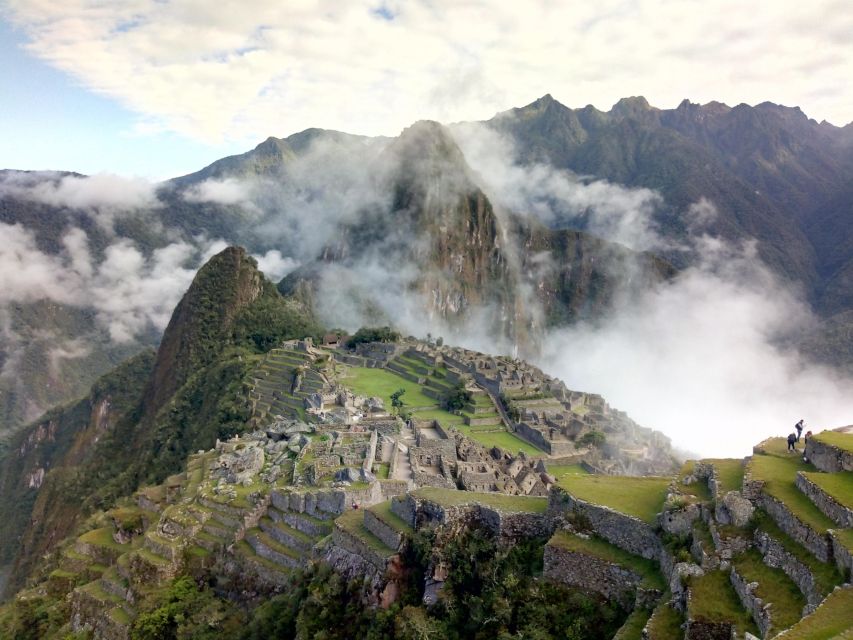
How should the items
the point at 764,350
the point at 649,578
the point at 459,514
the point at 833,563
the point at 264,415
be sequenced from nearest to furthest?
the point at 833,563
the point at 649,578
the point at 459,514
the point at 264,415
the point at 764,350

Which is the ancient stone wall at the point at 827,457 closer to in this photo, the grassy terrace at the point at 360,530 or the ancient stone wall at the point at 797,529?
the ancient stone wall at the point at 797,529

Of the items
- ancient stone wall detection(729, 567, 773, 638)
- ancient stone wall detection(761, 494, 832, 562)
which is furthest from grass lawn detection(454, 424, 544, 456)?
ancient stone wall detection(729, 567, 773, 638)

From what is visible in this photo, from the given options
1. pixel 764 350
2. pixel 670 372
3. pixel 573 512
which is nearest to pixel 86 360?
pixel 670 372

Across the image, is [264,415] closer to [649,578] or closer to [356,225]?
[649,578]

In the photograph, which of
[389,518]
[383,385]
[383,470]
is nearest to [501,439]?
[383,385]

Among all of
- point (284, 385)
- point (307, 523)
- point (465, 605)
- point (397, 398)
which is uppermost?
point (465, 605)

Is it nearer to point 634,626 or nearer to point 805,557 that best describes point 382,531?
point 634,626
